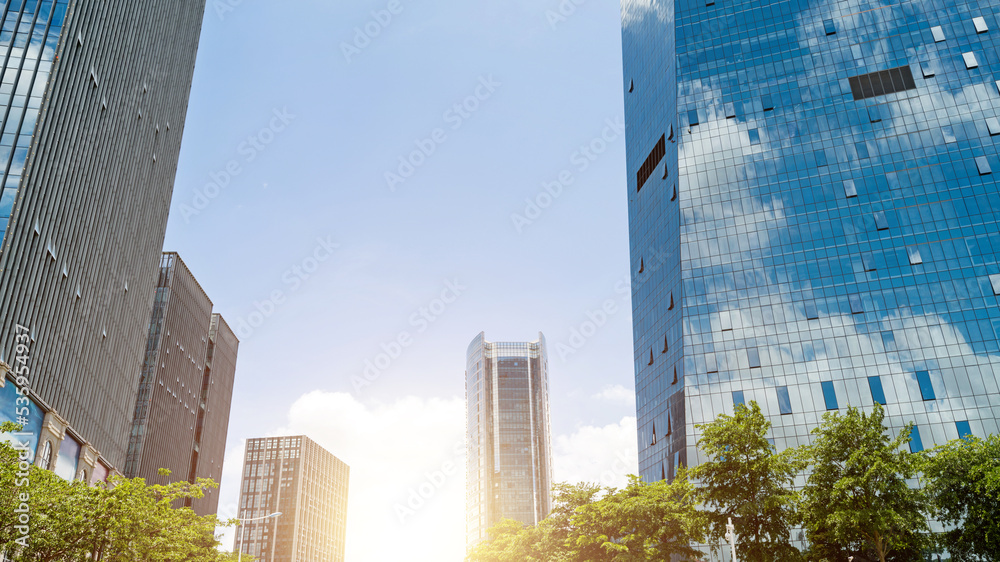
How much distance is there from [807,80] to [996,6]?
21.4 meters

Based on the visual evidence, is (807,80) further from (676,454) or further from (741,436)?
(741,436)

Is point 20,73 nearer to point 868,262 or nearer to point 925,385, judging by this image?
point 868,262

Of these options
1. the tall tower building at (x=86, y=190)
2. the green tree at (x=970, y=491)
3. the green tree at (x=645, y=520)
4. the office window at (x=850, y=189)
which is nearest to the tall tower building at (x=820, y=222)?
the office window at (x=850, y=189)

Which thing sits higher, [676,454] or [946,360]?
[946,360]

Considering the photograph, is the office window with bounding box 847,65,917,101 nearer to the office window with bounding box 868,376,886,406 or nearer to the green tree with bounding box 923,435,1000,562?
the office window with bounding box 868,376,886,406

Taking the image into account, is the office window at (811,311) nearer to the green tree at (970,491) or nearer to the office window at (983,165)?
the office window at (983,165)

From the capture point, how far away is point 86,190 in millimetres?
56656

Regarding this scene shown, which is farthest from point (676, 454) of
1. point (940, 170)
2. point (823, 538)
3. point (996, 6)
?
point (996, 6)

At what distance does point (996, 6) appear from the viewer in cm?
8288

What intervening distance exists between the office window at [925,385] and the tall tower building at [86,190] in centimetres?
7422

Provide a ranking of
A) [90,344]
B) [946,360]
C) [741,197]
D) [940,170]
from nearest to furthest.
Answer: [90,344]
[946,360]
[940,170]
[741,197]

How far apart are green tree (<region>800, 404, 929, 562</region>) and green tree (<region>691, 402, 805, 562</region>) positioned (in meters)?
1.49

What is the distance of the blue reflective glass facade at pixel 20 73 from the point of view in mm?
46156

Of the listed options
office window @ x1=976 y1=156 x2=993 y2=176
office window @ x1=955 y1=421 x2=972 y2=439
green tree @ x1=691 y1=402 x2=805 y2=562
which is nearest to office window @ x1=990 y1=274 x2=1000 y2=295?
office window @ x1=976 y1=156 x2=993 y2=176
